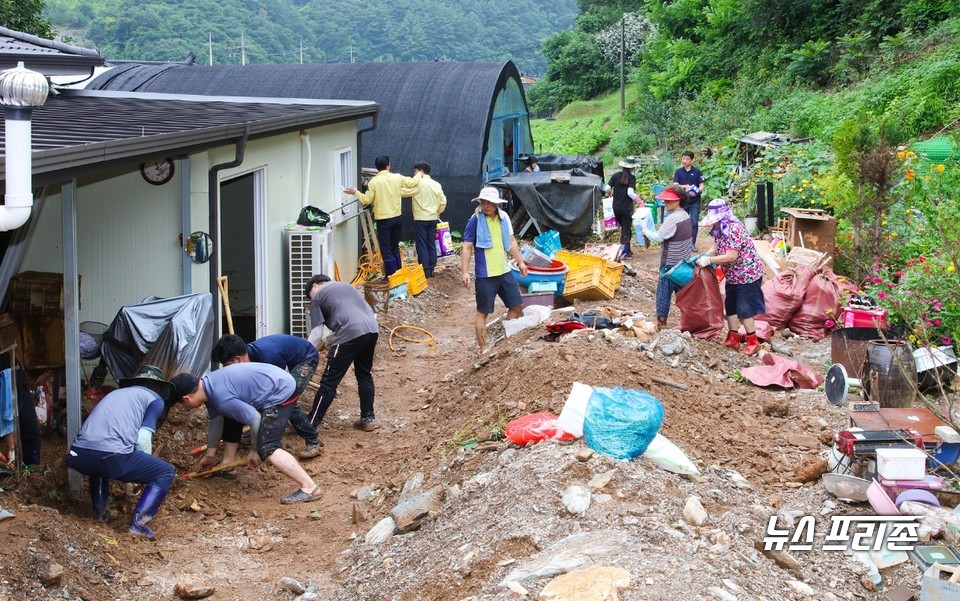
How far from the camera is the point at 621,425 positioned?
20.1ft

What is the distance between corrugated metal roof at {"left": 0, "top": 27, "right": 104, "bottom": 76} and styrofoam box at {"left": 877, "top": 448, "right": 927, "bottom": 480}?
930cm

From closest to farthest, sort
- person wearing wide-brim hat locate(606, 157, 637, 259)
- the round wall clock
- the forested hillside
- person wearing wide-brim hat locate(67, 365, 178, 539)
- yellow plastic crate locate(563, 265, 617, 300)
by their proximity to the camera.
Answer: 1. person wearing wide-brim hat locate(67, 365, 178, 539)
2. the round wall clock
3. yellow plastic crate locate(563, 265, 617, 300)
4. person wearing wide-brim hat locate(606, 157, 637, 259)
5. the forested hillside

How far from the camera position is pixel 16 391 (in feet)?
23.2

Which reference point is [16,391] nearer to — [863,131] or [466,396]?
[466,396]

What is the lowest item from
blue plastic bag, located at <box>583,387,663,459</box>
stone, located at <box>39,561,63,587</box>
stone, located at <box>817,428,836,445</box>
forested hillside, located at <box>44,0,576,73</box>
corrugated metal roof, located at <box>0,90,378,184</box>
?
stone, located at <box>39,561,63,587</box>

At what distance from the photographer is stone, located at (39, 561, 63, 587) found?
5.52 metres

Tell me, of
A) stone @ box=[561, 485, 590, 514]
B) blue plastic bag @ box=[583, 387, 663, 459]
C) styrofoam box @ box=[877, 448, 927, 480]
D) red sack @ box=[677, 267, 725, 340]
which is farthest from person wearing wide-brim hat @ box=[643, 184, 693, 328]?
stone @ box=[561, 485, 590, 514]

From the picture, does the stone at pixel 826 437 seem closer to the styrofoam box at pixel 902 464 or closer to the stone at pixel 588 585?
the styrofoam box at pixel 902 464

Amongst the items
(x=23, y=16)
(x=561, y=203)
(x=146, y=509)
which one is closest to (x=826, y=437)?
(x=146, y=509)

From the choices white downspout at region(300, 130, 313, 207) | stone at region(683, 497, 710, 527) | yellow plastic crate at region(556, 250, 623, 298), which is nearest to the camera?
stone at region(683, 497, 710, 527)

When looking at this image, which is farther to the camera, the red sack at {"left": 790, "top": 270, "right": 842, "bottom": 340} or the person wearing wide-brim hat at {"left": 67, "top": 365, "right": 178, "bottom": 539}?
the red sack at {"left": 790, "top": 270, "right": 842, "bottom": 340}

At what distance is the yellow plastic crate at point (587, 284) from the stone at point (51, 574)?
26.0 feet

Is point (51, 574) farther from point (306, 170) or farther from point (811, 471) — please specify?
point (306, 170)

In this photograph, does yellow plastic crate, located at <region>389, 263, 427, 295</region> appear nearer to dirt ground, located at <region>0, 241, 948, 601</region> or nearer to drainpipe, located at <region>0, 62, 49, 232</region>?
dirt ground, located at <region>0, 241, 948, 601</region>
